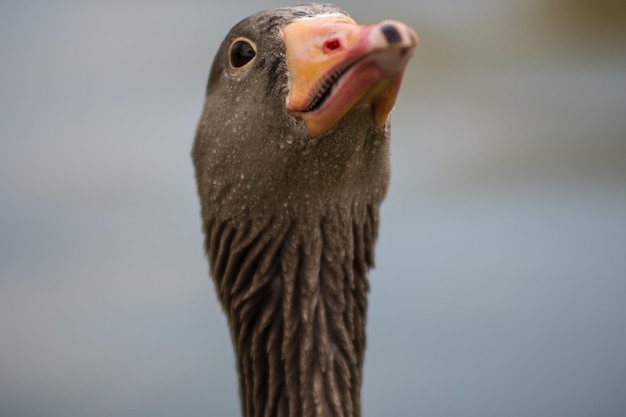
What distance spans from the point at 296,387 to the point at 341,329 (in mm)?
191

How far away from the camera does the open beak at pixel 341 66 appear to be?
1.62m

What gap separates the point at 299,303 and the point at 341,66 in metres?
0.69

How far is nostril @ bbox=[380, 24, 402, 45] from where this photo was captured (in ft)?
5.23

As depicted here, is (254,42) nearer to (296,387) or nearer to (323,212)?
(323,212)

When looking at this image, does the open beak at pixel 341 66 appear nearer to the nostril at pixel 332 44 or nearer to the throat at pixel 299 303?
the nostril at pixel 332 44

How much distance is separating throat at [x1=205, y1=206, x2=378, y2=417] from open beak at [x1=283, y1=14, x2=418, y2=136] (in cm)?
33

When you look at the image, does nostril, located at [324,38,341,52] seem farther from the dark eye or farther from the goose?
the dark eye

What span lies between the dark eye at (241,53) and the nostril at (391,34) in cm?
52

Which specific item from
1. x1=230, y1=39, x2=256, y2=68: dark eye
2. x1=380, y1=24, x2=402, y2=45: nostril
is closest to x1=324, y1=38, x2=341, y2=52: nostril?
Answer: x1=380, y1=24, x2=402, y2=45: nostril

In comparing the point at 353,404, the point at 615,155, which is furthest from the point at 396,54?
Answer: the point at 615,155

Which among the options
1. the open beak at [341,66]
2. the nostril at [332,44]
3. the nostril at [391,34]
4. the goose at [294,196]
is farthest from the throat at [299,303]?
the nostril at [391,34]

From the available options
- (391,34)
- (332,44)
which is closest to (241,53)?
(332,44)

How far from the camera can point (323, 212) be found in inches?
80.5

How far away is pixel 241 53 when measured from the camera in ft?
6.82
